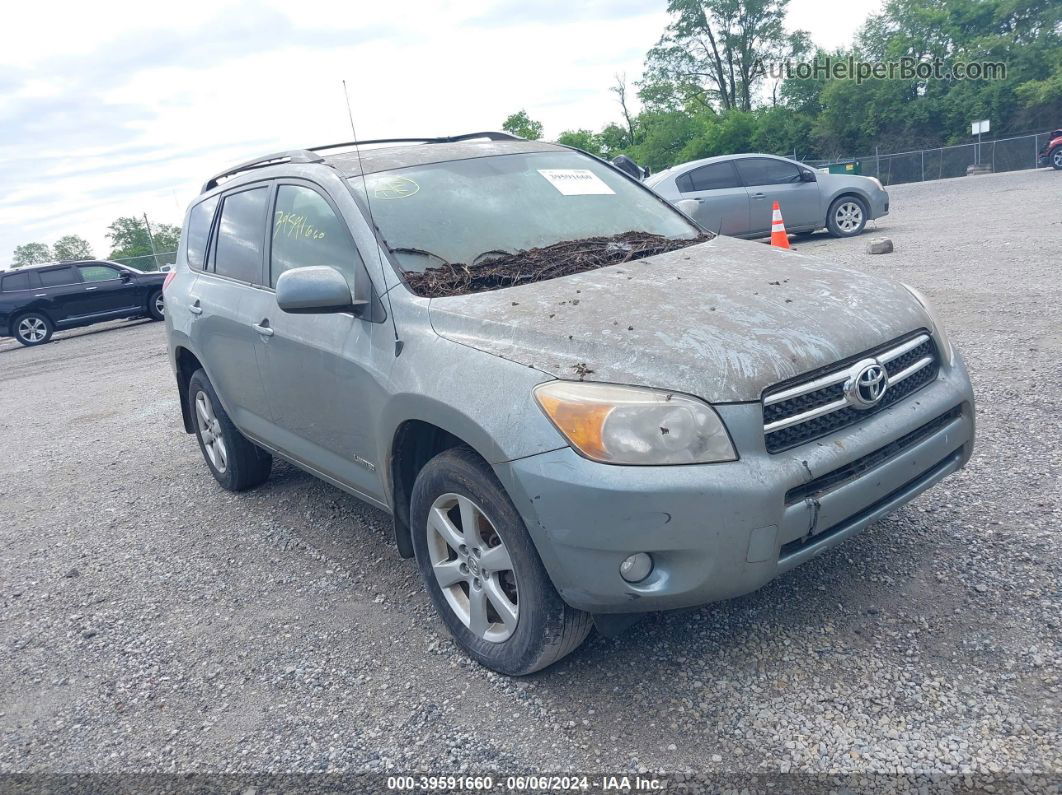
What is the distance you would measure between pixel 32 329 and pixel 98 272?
1.78 meters

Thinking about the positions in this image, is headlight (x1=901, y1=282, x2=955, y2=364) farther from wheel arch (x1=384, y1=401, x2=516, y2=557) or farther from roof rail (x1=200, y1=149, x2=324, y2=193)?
roof rail (x1=200, y1=149, x2=324, y2=193)

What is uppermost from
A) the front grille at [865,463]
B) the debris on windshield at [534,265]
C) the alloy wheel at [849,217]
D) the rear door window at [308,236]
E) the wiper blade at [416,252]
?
the rear door window at [308,236]

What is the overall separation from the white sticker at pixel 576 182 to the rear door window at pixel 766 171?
33.7 ft

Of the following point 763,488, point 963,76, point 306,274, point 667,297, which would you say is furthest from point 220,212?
point 963,76

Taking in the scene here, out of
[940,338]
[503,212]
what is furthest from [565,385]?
[940,338]

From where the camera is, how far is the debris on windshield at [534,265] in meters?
3.15

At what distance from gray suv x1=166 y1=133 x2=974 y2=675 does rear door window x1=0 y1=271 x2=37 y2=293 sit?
52.6ft

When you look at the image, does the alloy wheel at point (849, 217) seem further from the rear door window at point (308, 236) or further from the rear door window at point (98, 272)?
the rear door window at point (98, 272)

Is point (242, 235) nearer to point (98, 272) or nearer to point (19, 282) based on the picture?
point (98, 272)

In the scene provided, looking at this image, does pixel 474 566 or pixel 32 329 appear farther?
pixel 32 329

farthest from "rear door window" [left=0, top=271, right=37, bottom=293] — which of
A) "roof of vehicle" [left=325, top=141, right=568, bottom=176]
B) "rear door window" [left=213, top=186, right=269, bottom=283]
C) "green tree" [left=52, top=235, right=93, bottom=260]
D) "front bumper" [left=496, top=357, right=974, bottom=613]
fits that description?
"green tree" [left=52, top=235, right=93, bottom=260]

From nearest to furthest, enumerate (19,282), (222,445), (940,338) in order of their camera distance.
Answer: (940,338) → (222,445) → (19,282)

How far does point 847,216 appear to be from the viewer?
14.0 metres

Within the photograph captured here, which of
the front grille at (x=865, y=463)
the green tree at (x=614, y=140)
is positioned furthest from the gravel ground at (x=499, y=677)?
the green tree at (x=614, y=140)
